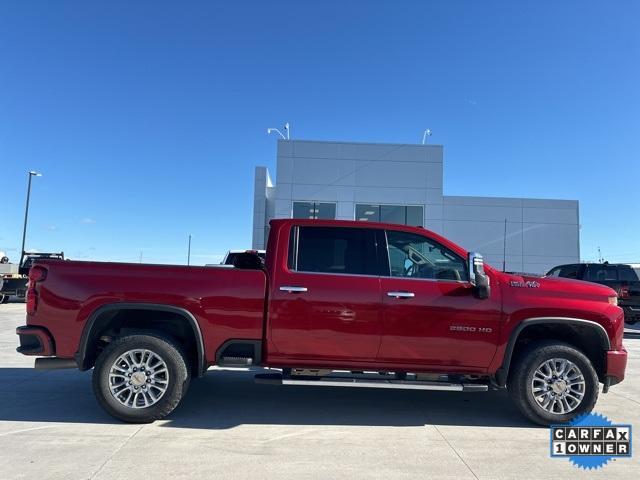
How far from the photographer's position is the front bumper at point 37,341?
4949mm

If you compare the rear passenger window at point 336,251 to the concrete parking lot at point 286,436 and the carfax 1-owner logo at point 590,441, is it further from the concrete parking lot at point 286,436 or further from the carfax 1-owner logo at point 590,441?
the carfax 1-owner logo at point 590,441

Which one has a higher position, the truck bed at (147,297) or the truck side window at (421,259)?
the truck side window at (421,259)

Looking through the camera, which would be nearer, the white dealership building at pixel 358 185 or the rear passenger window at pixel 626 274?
the rear passenger window at pixel 626 274

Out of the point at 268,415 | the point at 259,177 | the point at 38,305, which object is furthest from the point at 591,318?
the point at 259,177

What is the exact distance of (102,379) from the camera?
4.93 meters

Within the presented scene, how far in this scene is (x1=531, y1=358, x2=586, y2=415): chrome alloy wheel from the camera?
16.8 ft

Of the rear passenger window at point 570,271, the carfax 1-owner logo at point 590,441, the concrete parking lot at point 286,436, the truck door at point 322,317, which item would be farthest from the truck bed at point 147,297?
the rear passenger window at point 570,271

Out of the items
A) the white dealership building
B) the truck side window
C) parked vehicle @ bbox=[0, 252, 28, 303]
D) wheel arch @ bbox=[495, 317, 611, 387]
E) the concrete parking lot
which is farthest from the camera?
the white dealership building

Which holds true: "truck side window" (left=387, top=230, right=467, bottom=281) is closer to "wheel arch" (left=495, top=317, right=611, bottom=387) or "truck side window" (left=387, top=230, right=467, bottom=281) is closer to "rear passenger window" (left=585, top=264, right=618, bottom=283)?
"wheel arch" (left=495, top=317, right=611, bottom=387)

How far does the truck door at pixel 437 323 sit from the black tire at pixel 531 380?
41 cm

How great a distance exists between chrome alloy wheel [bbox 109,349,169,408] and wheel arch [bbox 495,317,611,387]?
3442 millimetres

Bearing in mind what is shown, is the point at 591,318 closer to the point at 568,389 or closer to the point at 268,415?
the point at 568,389

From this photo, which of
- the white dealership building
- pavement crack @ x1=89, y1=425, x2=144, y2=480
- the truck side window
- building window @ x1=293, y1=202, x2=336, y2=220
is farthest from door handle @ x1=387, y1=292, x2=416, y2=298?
building window @ x1=293, y1=202, x2=336, y2=220

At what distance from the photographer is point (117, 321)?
528cm
